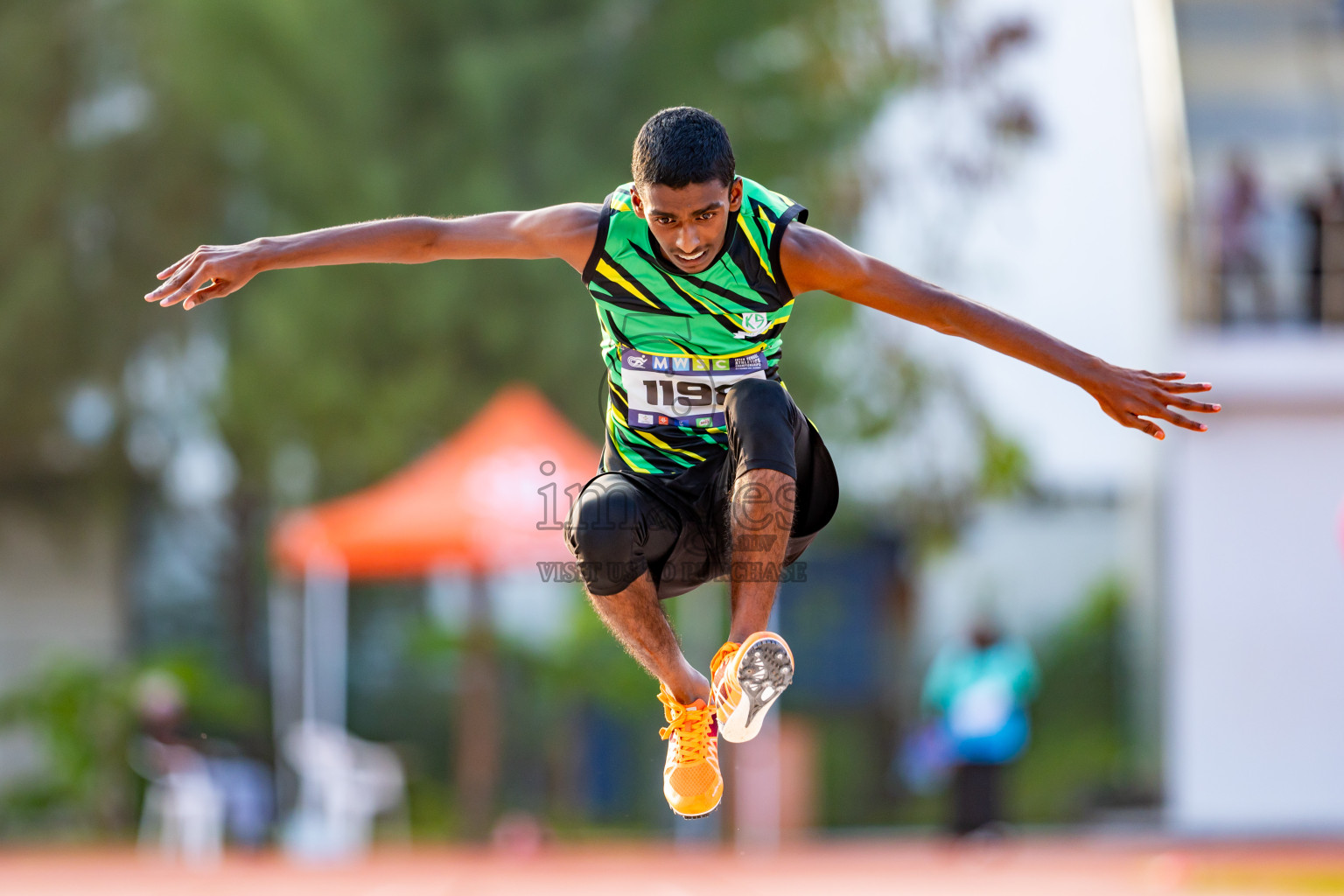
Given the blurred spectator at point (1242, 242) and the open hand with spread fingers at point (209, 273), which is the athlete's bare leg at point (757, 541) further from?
the blurred spectator at point (1242, 242)

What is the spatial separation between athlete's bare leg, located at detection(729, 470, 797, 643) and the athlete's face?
66cm

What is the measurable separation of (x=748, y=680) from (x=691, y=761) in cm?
54

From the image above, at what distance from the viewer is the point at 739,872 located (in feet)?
43.3

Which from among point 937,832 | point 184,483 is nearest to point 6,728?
point 184,483

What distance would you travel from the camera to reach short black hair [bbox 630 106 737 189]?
173 inches

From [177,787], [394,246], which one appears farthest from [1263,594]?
[394,246]

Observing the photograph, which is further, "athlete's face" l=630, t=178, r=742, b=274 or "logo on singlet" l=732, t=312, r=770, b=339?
"logo on singlet" l=732, t=312, r=770, b=339

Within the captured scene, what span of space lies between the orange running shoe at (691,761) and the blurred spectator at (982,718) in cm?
820

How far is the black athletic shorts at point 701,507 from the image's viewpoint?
4.60m

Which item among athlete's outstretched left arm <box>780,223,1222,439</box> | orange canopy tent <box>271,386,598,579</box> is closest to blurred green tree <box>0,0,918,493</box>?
orange canopy tent <box>271,386,598,579</box>

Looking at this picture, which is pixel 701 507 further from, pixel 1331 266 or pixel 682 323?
pixel 1331 266

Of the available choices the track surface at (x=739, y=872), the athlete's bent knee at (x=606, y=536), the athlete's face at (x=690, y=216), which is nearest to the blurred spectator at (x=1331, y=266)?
the track surface at (x=739, y=872)

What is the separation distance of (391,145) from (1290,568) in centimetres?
972

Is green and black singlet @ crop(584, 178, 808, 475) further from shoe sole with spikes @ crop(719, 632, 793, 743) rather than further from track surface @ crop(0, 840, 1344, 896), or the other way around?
track surface @ crop(0, 840, 1344, 896)
